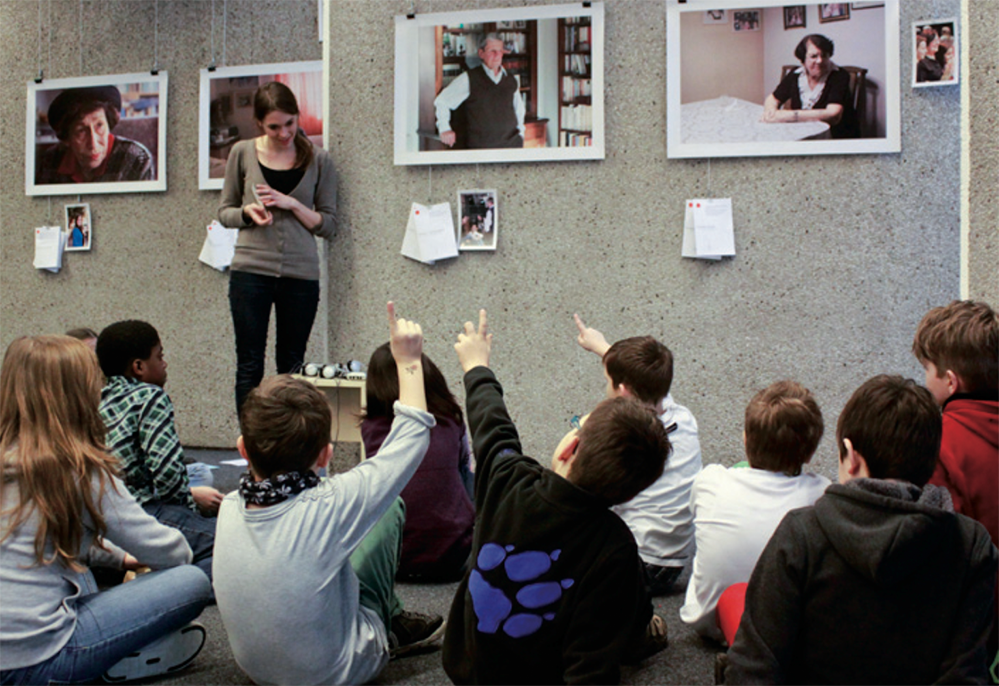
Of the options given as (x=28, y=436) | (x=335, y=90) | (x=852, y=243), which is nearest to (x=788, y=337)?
(x=852, y=243)

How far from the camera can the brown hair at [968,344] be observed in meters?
1.52

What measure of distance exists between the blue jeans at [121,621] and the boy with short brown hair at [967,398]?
134 centimetres

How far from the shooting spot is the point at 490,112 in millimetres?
3123

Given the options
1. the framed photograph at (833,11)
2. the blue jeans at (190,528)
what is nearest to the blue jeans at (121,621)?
the blue jeans at (190,528)

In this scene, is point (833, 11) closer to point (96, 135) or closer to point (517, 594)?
point (517, 594)

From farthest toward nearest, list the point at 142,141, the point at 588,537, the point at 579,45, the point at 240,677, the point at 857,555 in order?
the point at 142,141 < the point at 579,45 < the point at 240,677 < the point at 588,537 < the point at 857,555

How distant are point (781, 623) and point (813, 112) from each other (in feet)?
7.43

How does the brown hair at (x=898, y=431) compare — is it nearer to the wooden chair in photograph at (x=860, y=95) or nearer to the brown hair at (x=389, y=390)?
the brown hair at (x=389, y=390)

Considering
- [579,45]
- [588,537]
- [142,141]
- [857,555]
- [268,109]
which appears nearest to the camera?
[857,555]

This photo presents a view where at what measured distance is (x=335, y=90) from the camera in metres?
3.26

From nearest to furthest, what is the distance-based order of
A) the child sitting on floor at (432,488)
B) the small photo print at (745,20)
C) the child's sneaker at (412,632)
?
the child's sneaker at (412,632) < the child sitting on floor at (432,488) < the small photo print at (745,20)

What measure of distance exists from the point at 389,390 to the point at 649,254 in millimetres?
1405

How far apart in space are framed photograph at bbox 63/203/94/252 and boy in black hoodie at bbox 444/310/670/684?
11.1 feet

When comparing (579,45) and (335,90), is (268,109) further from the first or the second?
(579,45)
